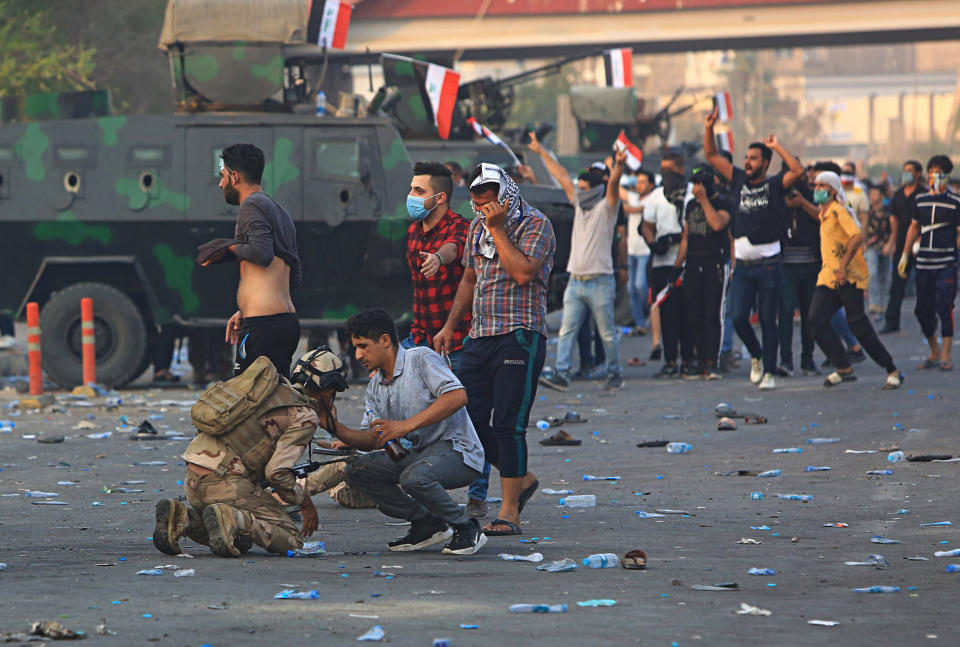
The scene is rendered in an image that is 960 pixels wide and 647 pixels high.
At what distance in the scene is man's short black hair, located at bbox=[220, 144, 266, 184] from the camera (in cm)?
784

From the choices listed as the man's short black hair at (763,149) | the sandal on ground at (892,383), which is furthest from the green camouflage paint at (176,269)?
the sandal on ground at (892,383)

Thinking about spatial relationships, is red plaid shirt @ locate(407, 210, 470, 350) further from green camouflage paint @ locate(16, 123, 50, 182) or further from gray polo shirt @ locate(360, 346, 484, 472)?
green camouflage paint @ locate(16, 123, 50, 182)

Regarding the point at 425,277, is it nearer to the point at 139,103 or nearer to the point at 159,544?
the point at 159,544

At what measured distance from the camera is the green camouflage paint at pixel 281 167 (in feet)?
48.2

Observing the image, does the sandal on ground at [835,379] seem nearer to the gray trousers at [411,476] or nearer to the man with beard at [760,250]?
the man with beard at [760,250]

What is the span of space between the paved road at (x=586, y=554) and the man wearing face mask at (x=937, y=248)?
278cm

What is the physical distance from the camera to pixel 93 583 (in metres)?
6.06

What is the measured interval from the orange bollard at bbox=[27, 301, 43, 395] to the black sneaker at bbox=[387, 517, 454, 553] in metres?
8.13

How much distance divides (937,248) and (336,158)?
552 cm

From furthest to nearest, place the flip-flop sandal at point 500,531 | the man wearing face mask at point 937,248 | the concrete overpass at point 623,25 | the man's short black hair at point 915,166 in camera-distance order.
Answer: the concrete overpass at point 623,25 < the man's short black hair at point 915,166 < the man wearing face mask at point 937,248 < the flip-flop sandal at point 500,531

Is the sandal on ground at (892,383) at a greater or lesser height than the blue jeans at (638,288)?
lesser

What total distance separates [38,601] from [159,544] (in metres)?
1.05

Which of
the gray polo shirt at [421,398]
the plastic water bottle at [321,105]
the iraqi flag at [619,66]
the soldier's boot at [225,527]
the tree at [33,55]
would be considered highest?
the tree at [33,55]

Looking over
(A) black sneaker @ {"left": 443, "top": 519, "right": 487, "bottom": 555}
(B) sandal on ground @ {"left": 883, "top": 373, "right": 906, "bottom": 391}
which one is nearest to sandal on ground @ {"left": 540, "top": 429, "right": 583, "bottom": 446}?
(B) sandal on ground @ {"left": 883, "top": 373, "right": 906, "bottom": 391}
